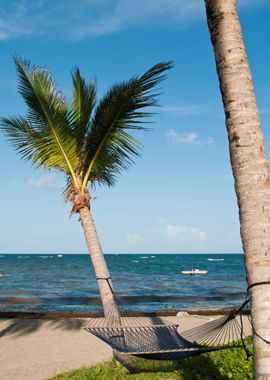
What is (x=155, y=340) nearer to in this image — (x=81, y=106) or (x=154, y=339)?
(x=154, y=339)

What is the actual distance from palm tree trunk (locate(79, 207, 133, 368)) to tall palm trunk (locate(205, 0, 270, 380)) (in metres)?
4.90

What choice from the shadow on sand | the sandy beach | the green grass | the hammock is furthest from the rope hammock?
the shadow on sand

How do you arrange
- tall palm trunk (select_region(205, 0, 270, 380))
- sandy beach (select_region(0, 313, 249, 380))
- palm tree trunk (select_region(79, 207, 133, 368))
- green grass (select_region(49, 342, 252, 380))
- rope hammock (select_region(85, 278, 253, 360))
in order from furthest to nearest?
sandy beach (select_region(0, 313, 249, 380))
palm tree trunk (select_region(79, 207, 133, 368))
green grass (select_region(49, 342, 252, 380))
rope hammock (select_region(85, 278, 253, 360))
tall palm trunk (select_region(205, 0, 270, 380))

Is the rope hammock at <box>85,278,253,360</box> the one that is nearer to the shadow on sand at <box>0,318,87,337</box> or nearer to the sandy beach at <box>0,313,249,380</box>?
the sandy beach at <box>0,313,249,380</box>

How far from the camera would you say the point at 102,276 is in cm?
795

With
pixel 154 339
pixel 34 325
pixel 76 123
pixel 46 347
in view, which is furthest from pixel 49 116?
pixel 34 325

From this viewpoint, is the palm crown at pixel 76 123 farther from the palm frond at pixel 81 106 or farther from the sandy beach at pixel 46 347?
the sandy beach at pixel 46 347

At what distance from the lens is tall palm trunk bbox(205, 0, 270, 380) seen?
3174 mm

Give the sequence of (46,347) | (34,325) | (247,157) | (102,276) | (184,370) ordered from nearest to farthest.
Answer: (247,157) → (184,370) → (102,276) → (46,347) → (34,325)

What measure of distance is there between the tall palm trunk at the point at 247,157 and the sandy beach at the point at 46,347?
20.7ft

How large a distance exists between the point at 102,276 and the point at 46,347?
431 cm

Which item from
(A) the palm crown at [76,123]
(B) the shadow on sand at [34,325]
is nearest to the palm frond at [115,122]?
(A) the palm crown at [76,123]

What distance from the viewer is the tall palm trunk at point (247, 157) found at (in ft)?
10.4

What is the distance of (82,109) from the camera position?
8.59 meters
